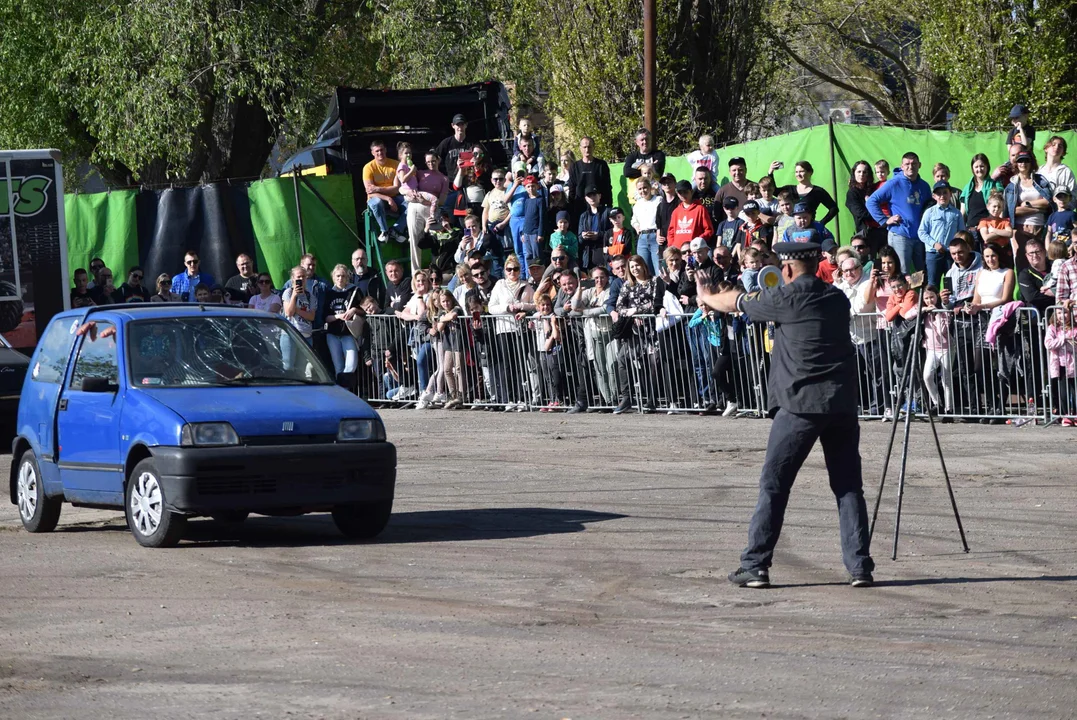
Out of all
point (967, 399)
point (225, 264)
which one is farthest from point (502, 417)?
point (225, 264)

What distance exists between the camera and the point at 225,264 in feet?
83.1

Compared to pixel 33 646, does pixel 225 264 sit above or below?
above

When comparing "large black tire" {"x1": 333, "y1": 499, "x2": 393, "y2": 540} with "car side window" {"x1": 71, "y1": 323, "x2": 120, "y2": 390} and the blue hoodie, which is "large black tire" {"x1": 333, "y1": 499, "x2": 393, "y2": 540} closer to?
"car side window" {"x1": 71, "y1": 323, "x2": 120, "y2": 390}

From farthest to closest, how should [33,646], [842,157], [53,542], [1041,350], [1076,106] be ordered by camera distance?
[1076,106], [842,157], [1041,350], [53,542], [33,646]

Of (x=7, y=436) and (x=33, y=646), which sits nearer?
(x=33, y=646)

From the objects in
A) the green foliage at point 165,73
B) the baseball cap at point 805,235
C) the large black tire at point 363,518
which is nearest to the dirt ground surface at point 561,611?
the large black tire at point 363,518

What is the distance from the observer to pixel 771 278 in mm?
9266

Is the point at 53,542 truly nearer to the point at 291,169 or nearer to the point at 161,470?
the point at 161,470

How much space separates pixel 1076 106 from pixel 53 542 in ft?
59.2

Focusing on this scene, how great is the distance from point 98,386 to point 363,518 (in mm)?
1944

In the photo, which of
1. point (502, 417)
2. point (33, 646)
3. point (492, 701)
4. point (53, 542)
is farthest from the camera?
point (502, 417)

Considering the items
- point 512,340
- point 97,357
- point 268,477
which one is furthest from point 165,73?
Answer: point 268,477

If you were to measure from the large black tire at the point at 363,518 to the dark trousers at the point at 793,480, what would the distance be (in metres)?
2.85

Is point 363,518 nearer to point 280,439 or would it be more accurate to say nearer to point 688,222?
point 280,439
